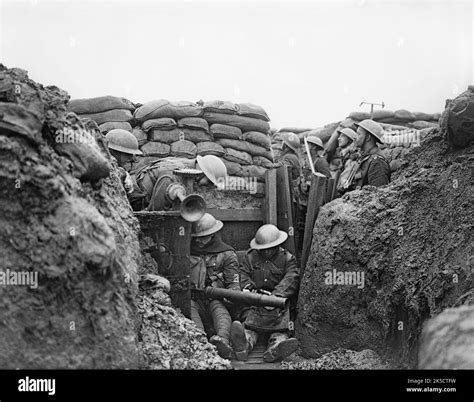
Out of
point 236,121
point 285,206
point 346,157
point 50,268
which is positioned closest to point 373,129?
point 346,157

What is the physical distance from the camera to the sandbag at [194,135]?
7707mm

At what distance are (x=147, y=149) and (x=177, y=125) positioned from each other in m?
0.48

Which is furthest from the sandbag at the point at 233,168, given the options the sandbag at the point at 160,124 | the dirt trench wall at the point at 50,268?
the dirt trench wall at the point at 50,268

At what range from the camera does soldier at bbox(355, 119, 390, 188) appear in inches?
258

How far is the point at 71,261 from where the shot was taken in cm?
345

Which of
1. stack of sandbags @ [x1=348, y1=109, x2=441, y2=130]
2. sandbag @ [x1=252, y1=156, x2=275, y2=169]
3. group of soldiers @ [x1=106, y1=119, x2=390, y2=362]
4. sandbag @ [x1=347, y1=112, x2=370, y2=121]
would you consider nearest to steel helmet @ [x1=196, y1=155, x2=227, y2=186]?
group of soldiers @ [x1=106, y1=119, x2=390, y2=362]

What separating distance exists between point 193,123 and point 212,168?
3.77 ft

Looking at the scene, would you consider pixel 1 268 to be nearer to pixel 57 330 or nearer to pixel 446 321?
pixel 57 330

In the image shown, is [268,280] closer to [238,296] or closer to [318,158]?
[238,296]

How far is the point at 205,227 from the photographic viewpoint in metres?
6.38

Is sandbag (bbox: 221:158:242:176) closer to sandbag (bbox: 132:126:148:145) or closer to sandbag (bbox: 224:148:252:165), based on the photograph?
sandbag (bbox: 224:148:252:165)

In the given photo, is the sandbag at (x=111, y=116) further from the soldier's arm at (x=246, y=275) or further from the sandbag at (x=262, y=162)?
the soldier's arm at (x=246, y=275)

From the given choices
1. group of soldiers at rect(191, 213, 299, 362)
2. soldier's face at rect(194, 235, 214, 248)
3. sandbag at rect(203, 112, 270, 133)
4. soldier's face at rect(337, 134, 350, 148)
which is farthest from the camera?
soldier's face at rect(337, 134, 350, 148)

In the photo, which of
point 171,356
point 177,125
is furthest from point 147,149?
point 171,356
